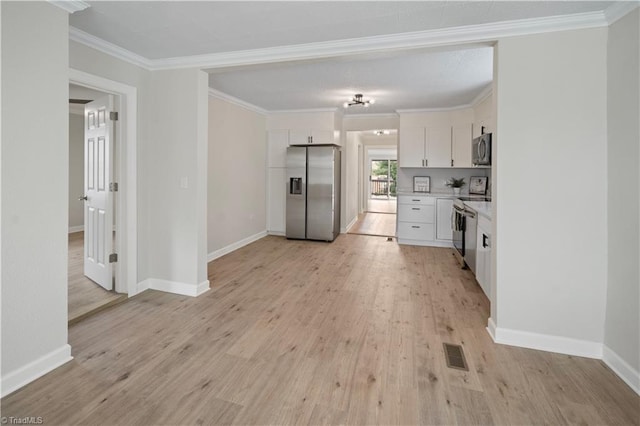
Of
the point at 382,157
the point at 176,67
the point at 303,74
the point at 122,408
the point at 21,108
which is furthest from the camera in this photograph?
the point at 382,157

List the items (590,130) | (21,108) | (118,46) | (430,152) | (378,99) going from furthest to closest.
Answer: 1. (430,152)
2. (378,99)
3. (118,46)
4. (590,130)
5. (21,108)

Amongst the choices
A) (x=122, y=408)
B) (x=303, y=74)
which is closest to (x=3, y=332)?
(x=122, y=408)

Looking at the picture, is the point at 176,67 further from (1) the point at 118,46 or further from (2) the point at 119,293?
(2) the point at 119,293

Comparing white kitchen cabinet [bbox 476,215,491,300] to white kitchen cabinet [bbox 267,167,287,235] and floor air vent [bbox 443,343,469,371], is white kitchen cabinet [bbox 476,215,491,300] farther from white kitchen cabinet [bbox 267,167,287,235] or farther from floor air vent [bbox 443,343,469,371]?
white kitchen cabinet [bbox 267,167,287,235]

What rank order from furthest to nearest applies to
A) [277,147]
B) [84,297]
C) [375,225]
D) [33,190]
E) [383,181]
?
[383,181] < [375,225] < [277,147] < [84,297] < [33,190]

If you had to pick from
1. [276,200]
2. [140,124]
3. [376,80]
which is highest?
[376,80]

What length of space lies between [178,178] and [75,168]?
194 inches

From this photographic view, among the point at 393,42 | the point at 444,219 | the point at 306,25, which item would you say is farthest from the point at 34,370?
the point at 444,219

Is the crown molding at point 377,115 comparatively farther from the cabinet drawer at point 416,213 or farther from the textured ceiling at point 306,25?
the textured ceiling at point 306,25

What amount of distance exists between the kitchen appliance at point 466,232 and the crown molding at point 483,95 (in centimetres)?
160

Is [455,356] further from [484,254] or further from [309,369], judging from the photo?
[484,254]

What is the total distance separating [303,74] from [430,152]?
304 cm

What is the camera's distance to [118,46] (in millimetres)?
2965

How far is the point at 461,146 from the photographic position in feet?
19.3
